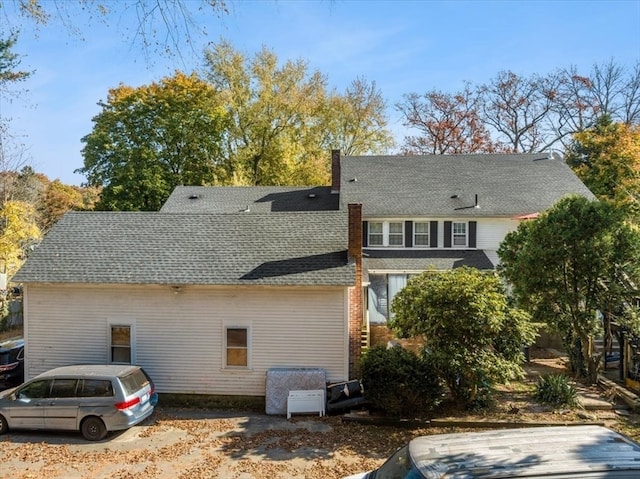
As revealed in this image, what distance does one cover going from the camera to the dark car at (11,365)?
622 inches

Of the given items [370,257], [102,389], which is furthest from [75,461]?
[370,257]

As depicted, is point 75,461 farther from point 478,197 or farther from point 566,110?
point 566,110

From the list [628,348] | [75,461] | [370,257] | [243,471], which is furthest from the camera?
[370,257]

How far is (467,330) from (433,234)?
14.3 meters

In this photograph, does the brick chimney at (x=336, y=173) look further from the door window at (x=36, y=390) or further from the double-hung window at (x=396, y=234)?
the door window at (x=36, y=390)

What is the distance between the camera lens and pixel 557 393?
12906 mm

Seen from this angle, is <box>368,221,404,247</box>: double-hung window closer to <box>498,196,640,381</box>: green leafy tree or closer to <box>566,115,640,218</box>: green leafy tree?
<box>498,196,640,381</box>: green leafy tree

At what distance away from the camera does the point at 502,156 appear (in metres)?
31.0

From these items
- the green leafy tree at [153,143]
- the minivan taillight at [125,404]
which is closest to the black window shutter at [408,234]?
the minivan taillight at [125,404]

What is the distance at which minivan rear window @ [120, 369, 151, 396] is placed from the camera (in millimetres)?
11594

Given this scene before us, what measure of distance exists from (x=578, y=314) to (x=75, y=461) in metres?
13.6

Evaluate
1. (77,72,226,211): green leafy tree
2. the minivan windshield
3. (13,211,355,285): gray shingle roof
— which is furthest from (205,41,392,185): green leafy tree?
the minivan windshield

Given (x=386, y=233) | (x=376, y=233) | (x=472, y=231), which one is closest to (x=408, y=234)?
(x=386, y=233)

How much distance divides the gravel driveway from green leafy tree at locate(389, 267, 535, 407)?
2.16 meters
